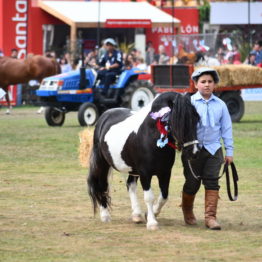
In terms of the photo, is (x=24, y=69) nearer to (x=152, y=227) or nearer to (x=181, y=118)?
(x=152, y=227)

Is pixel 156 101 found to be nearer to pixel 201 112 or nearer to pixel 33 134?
pixel 201 112

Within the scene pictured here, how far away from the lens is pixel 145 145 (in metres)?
8.67

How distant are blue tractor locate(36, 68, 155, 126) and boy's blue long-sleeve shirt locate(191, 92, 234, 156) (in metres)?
13.6

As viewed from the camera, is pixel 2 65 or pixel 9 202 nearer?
pixel 9 202

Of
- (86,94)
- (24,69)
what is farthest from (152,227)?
(24,69)

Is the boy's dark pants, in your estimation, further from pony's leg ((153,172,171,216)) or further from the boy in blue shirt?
pony's leg ((153,172,171,216))

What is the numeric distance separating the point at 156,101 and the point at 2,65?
820 inches

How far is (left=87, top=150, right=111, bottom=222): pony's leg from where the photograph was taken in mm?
9555

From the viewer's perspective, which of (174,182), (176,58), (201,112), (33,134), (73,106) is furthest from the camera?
(176,58)

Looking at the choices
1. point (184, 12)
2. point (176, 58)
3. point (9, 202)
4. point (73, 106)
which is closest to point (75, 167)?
point (9, 202)

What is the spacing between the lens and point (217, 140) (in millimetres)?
8648

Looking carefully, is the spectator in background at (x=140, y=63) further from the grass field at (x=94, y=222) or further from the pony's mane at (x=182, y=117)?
the pony's mane at (x=182, y=117)

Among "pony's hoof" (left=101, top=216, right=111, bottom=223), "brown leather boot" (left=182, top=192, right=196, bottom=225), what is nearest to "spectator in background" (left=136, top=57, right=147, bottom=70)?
"pony's hoof" (left=101, top=216, right=111, bottom=223)

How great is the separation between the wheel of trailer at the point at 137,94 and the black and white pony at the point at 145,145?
41.7ft
